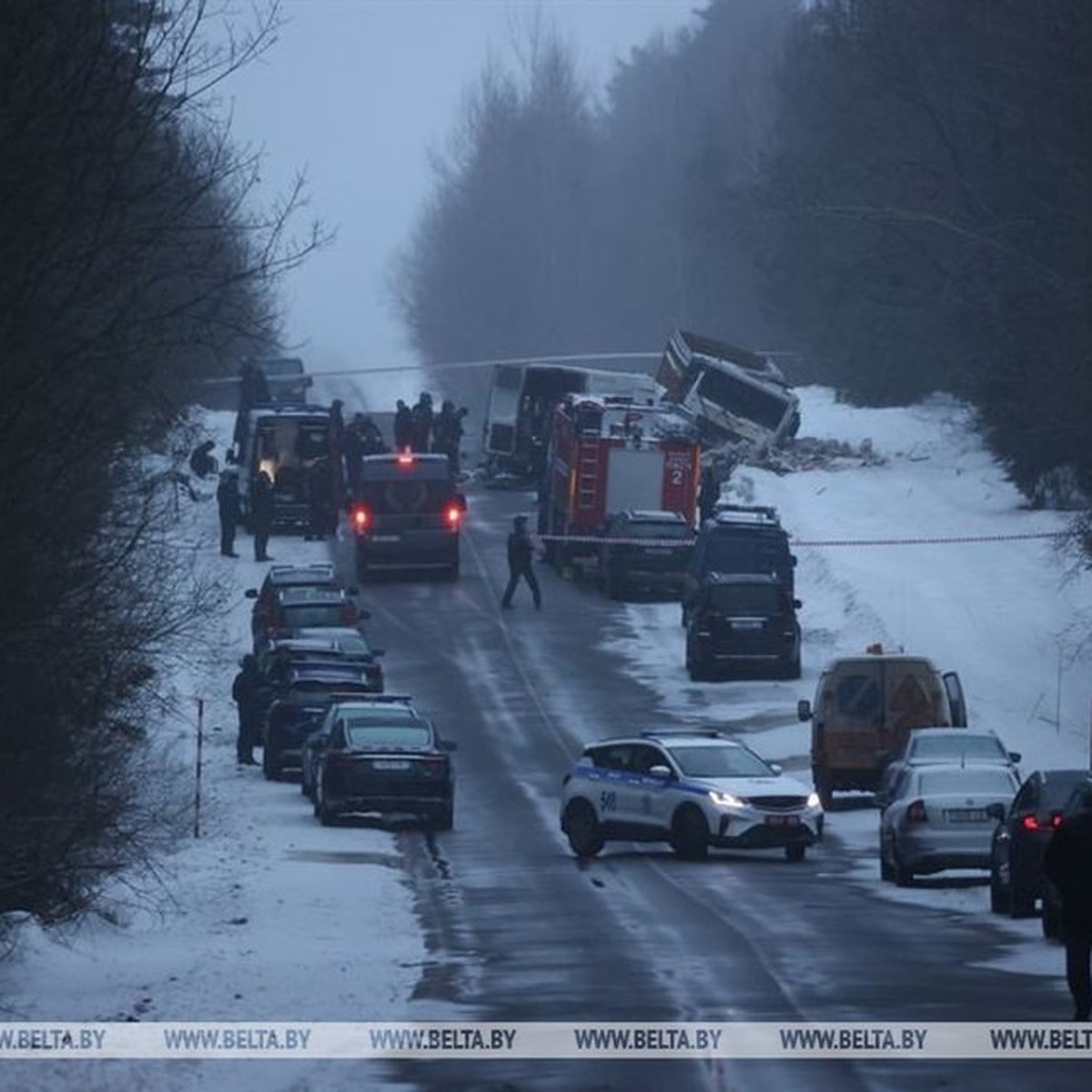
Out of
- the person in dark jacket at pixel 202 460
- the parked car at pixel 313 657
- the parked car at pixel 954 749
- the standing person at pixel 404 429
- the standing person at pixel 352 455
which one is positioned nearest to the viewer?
the parked car at pixel 954 749

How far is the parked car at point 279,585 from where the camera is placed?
50.7m

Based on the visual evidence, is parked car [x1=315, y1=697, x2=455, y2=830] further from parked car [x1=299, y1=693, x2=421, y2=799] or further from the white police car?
the white police car

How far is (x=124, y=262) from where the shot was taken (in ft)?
62.0

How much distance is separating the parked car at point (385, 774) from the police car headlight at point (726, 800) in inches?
160

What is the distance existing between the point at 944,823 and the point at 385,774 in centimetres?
829

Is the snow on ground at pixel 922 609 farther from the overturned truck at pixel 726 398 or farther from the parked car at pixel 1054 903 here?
the parked car at pixel 1054 903

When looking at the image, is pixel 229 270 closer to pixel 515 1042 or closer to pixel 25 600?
pixel 25 600

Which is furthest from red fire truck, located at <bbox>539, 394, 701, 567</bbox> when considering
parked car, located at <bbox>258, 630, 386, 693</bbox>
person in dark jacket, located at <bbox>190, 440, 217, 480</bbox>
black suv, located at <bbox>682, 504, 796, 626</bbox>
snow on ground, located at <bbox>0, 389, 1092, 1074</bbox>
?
parked car, located at <bbox>258, 630, 386, 693</bbox>

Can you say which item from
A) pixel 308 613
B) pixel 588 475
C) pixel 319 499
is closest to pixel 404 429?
pixel 319 499

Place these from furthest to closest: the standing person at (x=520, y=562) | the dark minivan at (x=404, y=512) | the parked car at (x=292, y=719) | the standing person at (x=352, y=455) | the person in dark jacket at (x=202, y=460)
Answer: the person in dark jacket at (x=202, y=460) < the standing person at (x=352, y=455) < the dark minivan at (x=404, y=512) < the standing person at (x=520, y=562) < the parked car at (x=292, y=719)

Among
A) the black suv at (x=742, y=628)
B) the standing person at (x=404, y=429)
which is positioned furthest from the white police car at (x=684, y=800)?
the standing person at (x=404, y=429)

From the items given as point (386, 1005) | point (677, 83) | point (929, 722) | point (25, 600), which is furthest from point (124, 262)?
point (677, 83)

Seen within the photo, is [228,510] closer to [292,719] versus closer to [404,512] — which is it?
[404,512]

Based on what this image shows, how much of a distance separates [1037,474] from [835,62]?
2842 cm
